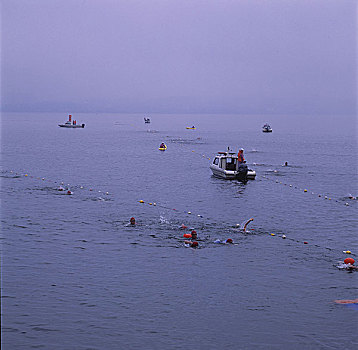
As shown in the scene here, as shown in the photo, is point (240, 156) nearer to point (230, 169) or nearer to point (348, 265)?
point (230, 169)

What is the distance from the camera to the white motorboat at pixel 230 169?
2093 inches

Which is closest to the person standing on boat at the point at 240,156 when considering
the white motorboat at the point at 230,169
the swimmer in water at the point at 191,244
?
the white motorboat at the point at 230,169

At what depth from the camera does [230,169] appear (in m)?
56.2

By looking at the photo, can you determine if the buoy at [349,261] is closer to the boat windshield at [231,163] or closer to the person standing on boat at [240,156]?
the person standing on boat at [240,156]

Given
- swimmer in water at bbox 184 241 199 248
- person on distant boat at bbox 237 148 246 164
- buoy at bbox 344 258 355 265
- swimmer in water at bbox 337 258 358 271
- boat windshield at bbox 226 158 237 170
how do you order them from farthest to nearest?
boat windshield at bbox 226 158 237 170 → person on distant boat at bbox 237 148 246 164 → swimmer in water at bbox 184 241 199 248 → buoy at bbox 344 258 355 265 → swimmer in water at bbox 337 258 358 271

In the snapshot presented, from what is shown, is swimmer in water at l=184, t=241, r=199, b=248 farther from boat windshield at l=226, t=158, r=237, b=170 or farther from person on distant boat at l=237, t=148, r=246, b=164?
boat windshield at l=226, t=158, r=237, b=170

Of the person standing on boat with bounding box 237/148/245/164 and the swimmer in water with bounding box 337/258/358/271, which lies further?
the person standing on boat with bounding box 237/148/245/164

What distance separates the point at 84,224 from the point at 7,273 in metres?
9.94

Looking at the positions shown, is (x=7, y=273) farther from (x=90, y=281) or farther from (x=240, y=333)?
Result: (x=240, y=333)

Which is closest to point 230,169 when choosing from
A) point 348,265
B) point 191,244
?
point 191,244

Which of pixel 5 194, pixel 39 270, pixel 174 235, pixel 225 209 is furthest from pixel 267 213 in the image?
pixel 5 194

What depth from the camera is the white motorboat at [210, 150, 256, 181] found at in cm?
5316

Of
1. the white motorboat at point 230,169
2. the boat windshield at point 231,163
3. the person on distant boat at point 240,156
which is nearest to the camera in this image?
the person on distant boat at point 240,156

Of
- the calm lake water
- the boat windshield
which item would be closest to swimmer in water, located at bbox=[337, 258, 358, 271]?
the calm lake water
